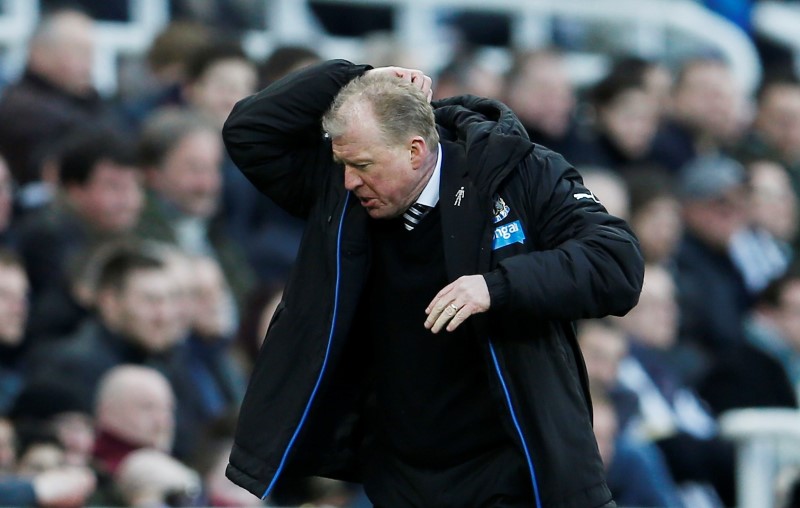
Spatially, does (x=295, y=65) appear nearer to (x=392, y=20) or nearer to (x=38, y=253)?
(x=38, y=253)

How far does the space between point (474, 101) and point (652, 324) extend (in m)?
4.48

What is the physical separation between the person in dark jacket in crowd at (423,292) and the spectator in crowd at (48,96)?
11.5 ft

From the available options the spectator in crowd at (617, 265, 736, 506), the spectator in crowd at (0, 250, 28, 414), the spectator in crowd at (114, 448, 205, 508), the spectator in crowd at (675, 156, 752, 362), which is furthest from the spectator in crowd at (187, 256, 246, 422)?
the spectator in crowd at (675, 156, 752, 362)

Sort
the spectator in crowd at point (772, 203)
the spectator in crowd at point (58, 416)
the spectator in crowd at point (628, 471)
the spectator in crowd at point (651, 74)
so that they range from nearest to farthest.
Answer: the spectator in crowd at point (58, 416), the spectator in crowd at point (628, 471), the spectator in crowd at point (651, 74), the spectator in crowd at point (772, 203)

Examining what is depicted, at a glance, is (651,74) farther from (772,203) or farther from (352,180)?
(352,180)

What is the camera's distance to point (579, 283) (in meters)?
4.83

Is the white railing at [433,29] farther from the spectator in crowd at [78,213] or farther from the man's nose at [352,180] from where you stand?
the man's nose at [352,180]

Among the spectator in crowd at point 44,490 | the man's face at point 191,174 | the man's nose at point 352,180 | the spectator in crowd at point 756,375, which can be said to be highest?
the man's nose at point 352,180

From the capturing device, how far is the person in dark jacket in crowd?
4.95 metres

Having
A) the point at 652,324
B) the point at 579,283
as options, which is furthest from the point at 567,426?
the point at 652,324

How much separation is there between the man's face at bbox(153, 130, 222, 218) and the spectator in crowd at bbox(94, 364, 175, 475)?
160cm

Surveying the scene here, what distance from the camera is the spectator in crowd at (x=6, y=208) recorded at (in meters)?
7.75

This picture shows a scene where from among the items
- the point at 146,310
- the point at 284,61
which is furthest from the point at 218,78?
the point at 146,310

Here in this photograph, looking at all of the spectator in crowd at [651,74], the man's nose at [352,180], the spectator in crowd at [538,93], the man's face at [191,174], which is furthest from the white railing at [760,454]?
the man's nose at [352,180]
